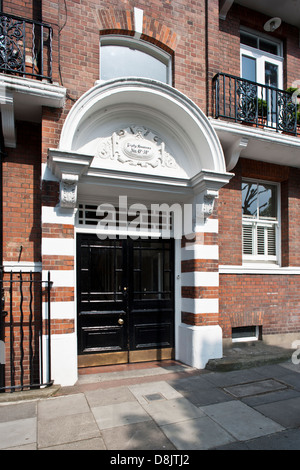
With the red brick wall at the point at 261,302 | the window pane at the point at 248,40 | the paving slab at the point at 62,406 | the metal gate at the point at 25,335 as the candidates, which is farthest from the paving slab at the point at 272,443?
the window pane at the point at 248,40

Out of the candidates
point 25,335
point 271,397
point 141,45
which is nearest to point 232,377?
point 271,397

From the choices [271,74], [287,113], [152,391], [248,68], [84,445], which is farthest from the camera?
[271,74]

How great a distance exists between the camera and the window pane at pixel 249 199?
679 centimetres

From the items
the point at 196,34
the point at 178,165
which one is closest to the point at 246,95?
the point at 196,34

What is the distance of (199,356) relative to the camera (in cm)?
525

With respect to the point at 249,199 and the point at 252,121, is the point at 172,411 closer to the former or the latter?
the point at 249,199

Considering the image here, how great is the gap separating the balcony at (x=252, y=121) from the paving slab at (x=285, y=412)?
Result: 13.7ft

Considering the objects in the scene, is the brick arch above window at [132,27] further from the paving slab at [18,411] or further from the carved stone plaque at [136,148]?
the paving slab at [18,411]

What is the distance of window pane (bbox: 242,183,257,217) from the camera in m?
6.79

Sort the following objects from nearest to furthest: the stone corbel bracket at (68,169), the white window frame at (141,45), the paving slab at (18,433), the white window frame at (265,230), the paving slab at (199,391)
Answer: the paving slab at (18,433), the paving slab at (199,391), the stone corbel bracket at (68,169), the white window frame at (141,45), the white window frame at (265,230)

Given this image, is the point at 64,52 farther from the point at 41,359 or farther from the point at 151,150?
the point at 41,359

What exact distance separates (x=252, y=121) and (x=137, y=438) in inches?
227

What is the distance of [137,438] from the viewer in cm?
310
